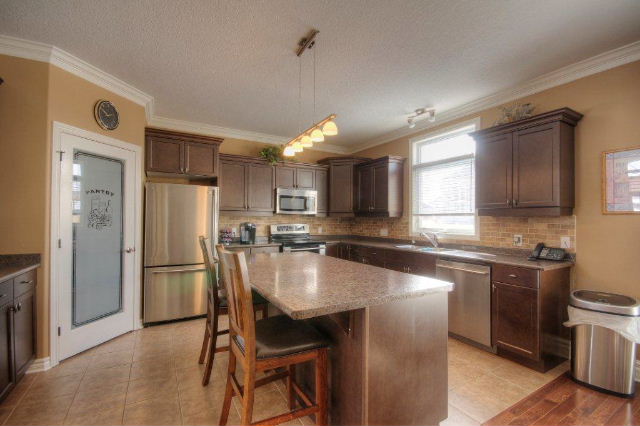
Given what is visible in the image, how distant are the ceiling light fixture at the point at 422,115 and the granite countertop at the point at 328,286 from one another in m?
2.50

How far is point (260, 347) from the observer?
1.50 metres

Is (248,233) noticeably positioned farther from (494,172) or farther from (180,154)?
(494,172)

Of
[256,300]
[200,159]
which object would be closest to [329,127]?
[256,300]

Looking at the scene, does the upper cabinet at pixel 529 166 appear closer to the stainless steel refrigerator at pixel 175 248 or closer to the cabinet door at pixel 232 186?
the cabinet door at pixel 232 186

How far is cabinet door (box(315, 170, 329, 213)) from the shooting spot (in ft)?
17.4

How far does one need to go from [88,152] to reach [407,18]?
3.08 metres

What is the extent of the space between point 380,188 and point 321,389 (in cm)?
360

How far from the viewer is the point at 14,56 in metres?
2.46

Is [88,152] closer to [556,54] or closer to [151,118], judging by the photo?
[151,118]

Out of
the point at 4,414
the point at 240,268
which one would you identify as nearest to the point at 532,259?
the point at 240,268

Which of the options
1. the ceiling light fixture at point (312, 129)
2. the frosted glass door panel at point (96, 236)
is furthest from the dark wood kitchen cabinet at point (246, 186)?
the ceiling light fixture at point (312, 129)

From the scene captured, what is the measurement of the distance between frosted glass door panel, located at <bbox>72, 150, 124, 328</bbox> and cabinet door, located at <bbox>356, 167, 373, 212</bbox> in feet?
11.3

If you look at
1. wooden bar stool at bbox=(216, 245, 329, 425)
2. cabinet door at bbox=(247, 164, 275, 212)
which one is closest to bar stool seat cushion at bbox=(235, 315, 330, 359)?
wooden bar stool at bbox=(216, 245, 329, 425)

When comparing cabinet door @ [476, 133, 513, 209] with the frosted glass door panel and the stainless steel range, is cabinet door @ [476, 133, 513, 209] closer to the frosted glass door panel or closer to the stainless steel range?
the stainless steel range
